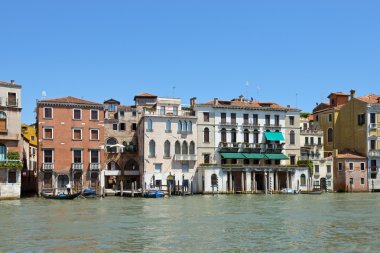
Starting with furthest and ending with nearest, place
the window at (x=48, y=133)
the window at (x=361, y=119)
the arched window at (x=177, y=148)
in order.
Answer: the window at (x=361, y=119) → the arched window at (x=177, y=148) → the window at (x=48, y=133)

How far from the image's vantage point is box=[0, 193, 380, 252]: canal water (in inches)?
838

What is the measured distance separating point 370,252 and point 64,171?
39.5 m

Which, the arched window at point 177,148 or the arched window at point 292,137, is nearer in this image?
the arched window at point 177,148

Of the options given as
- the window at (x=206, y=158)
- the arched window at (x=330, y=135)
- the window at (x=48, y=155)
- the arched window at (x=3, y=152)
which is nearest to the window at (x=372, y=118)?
the arched window at (x=330, y=135)

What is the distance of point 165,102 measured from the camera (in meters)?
59.8

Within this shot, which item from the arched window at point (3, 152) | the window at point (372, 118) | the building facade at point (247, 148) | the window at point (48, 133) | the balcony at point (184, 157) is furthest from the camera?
the window at point (372, 118)

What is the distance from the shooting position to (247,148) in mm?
61719

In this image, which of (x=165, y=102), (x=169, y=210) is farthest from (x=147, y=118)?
(x=169, y=210)

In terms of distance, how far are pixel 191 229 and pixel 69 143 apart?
31.7 m

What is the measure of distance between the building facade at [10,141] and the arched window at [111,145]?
410 inches

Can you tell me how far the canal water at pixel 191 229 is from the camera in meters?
21.3

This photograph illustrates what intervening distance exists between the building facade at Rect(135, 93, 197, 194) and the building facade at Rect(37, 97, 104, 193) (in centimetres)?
465

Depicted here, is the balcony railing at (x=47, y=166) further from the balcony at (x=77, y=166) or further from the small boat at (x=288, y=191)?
the small boat at (x=288, y=191)

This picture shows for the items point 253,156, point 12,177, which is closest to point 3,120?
point 12,177
